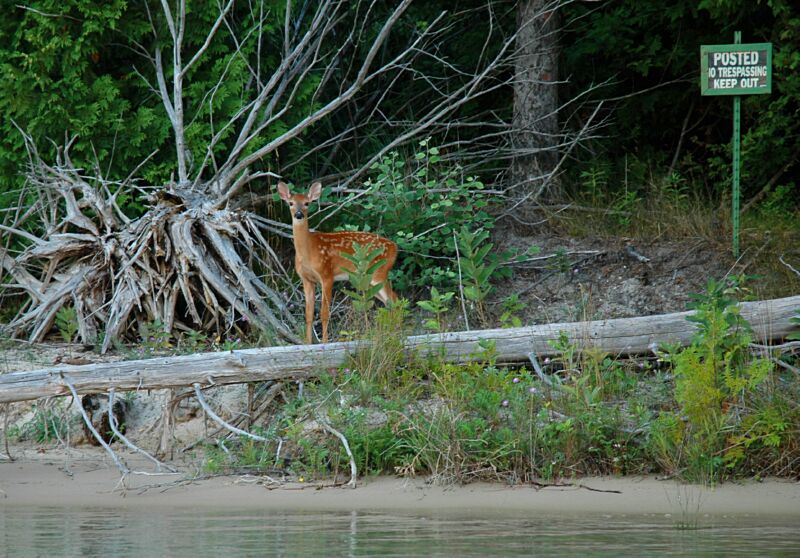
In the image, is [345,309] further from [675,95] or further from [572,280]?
A: [675,95]

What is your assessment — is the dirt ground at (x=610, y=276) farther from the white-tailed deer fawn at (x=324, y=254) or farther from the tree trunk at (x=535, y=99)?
the white-tailed deer fawn at (x=324, y=254)

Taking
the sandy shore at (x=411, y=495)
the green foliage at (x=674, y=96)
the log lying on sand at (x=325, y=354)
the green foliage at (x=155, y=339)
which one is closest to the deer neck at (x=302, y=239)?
the green foliage at (x=155, y=339)

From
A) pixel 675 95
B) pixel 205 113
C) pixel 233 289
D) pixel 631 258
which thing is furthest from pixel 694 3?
pixel 233 289

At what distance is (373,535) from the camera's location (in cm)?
647

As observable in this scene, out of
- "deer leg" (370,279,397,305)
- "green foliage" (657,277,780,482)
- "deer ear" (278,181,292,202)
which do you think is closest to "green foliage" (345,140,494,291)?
"deer leg" (370,279,397,305)

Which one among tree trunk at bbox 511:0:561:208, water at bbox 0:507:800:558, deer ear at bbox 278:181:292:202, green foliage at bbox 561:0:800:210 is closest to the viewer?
water at bbox 0:507:800:558

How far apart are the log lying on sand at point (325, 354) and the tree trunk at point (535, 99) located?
505 cm

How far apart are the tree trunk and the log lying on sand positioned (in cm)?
505

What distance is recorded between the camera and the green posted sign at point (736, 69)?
11.2 m

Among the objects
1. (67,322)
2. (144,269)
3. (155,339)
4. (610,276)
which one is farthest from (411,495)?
(610,276)

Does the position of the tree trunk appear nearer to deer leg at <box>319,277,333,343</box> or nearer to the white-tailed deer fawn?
the white-tailed deer fawn

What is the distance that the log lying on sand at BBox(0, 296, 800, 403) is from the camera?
27.6 ft

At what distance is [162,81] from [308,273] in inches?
113

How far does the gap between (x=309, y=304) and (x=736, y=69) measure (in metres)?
4.58
